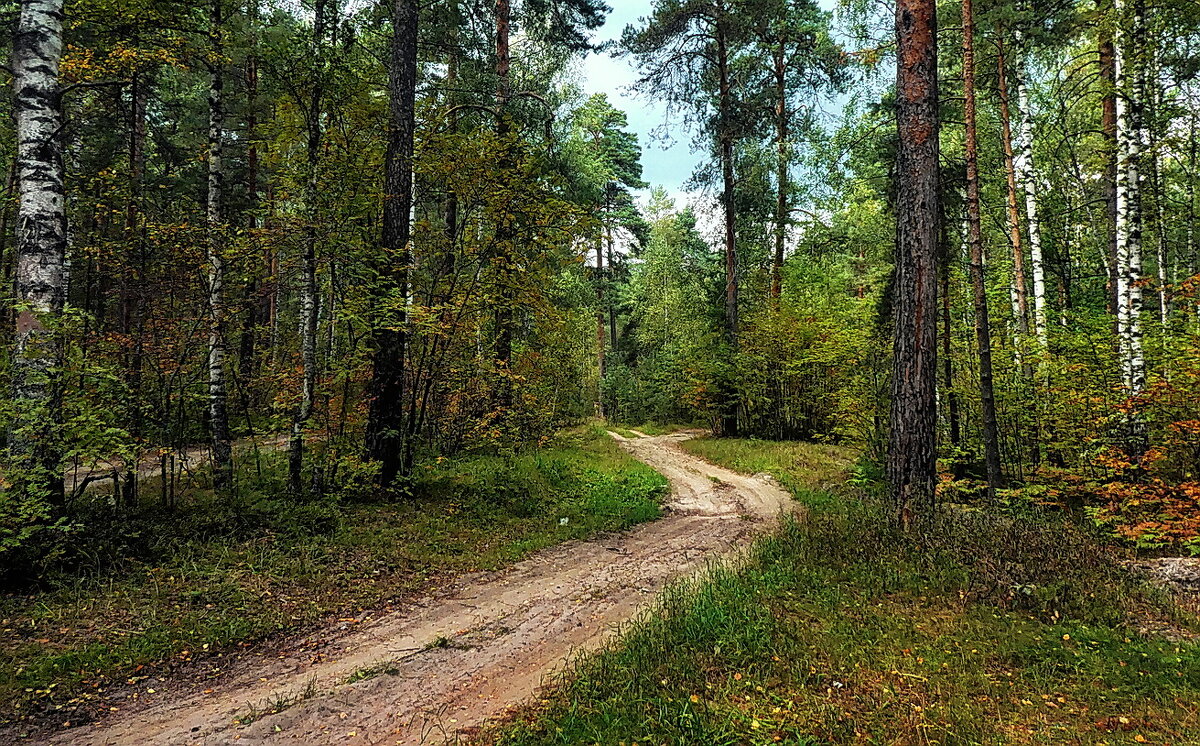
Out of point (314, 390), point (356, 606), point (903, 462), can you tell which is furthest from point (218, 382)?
point (903, 462)

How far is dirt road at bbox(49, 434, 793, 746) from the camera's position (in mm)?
3639

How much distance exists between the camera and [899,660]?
3.84 meters

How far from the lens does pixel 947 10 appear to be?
13.0m

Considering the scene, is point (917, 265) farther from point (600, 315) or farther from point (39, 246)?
point (600, 315)

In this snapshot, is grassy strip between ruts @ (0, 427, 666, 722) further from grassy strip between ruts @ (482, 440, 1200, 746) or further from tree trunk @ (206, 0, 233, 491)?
grassy strip between ruts @ (482, 440, 1200, 746)

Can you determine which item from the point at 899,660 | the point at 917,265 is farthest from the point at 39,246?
the point at 917,265

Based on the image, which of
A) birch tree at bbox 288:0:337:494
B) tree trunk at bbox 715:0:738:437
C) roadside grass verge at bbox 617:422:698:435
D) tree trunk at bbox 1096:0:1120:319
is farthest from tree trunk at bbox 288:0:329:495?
roadside grass verge at bbox 617:422:698:435

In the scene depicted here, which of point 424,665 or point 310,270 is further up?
point 310,270

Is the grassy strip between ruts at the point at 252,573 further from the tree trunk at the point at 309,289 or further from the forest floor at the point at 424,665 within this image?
the tree trunk at the point at 309,289

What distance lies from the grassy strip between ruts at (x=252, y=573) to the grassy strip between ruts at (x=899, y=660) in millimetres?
3162

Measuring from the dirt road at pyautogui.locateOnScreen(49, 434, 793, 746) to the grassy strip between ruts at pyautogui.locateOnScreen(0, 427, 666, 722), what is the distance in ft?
1.68

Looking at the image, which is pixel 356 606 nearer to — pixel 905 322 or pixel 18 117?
pixel 18 117

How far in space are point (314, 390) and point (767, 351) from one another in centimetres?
1480

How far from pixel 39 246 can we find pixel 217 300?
2.45 metres
